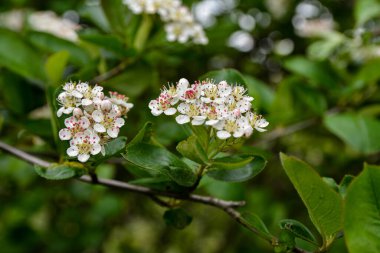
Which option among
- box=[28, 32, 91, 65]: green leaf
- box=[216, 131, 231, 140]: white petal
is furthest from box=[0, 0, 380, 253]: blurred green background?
box=[216, 131, 231, 140]: white petal

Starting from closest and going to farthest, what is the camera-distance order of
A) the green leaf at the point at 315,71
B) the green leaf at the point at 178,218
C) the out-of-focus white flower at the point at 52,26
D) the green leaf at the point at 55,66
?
the green leaf at the point at 178,218, the green leaf at the point at 55,66, the green leaf at the point at 315,71, the out-of-focus white flower at the point at 52,26

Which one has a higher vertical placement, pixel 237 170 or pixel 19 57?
pixel 237 170

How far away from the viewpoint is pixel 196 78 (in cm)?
244

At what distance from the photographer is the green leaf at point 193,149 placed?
2.97 ft

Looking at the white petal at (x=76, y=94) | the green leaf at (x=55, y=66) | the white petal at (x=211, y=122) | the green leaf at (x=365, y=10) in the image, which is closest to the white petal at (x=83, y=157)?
the white petal at (x=76, y=94)

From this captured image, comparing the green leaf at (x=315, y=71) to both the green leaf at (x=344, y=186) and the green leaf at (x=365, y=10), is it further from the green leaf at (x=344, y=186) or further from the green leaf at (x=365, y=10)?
the green leaf at (x=344, y=186)

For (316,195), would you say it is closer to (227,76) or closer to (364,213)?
(364,213)

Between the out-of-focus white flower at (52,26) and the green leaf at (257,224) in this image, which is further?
the out-of-focus white flower at (52,26)

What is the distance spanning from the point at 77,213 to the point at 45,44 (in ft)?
4.05

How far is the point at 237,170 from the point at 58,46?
868mm

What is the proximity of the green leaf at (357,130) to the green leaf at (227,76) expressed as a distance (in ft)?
1.91

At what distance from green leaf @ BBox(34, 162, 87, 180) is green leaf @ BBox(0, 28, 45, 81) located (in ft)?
1.98

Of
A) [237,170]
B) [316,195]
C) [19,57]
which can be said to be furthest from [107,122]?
[19,57]

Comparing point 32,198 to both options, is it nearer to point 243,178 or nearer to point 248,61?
point 248,61
